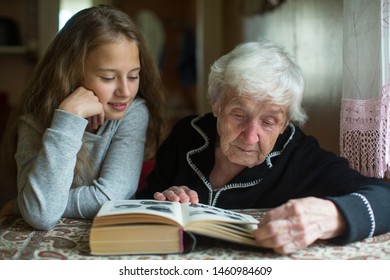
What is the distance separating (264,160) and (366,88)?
0.33 meters

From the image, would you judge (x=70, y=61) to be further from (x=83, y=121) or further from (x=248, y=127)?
(x=248, y=127)

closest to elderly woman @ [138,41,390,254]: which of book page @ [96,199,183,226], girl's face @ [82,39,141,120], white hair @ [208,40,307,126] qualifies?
white hair @ [208,40,307,126]

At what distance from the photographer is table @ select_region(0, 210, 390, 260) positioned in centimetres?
99

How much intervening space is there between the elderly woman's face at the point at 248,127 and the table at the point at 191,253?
32 cm

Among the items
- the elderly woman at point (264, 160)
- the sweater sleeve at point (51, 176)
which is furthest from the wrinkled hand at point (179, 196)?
the sweater sleeve at point (51, 176)

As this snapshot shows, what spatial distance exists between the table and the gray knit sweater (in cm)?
8

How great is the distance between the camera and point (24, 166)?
1.29 m

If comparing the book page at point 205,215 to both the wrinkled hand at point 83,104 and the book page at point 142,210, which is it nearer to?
the book page at point 142,210

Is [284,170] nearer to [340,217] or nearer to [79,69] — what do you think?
[340,217]

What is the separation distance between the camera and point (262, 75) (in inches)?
47.9

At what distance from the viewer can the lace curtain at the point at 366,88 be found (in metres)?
1.25

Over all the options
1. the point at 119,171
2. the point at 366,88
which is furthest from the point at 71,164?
the point at 366,88

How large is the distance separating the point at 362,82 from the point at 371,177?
0.26m
